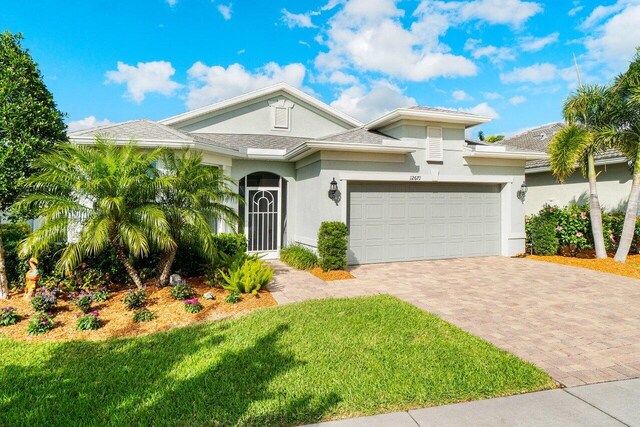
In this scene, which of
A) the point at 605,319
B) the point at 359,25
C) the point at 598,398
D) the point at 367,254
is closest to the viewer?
the point at 598,398

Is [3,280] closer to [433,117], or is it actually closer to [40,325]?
[40,325]

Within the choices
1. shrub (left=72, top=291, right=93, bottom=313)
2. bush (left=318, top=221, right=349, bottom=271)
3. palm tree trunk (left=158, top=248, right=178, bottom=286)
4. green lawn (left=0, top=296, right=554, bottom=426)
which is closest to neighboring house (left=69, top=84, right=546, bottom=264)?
bush (left=318, top=221, right=349, bottom=271)

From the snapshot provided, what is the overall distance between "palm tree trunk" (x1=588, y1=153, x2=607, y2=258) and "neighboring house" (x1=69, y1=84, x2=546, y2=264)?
58.2 inches

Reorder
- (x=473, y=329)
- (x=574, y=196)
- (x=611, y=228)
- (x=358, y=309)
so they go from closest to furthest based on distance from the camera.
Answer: (x=473, y=329), (x=358, y=309), (x=611, y=228), (x=574, y=196)

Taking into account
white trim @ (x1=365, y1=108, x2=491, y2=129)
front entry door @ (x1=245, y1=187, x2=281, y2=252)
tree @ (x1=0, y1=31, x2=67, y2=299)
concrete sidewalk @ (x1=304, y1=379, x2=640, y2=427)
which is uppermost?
white trim @ (x1=365, y1=108, x2=491, y2=129)

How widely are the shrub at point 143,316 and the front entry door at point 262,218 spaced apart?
19.7ft

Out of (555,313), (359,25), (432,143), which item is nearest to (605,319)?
(555,313)

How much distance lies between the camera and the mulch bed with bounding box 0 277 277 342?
5.02 meters

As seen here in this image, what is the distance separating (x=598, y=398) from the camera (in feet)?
10.9

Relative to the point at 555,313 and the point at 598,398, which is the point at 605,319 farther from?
the point at 598,398

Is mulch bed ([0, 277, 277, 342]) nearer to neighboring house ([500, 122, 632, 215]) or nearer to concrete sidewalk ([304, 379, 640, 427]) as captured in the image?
concrete sidewalk ([304, 379, 640, 427])

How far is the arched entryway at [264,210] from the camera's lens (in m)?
11.6

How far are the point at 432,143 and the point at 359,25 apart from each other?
232 inches

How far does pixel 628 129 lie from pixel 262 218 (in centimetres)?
1183
